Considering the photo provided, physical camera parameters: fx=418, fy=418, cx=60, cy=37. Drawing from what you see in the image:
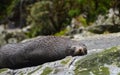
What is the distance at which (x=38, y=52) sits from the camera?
19.6ft

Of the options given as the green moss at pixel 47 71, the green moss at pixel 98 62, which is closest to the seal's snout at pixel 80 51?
the green moss at pixel 98 62

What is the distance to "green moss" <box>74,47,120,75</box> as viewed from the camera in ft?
15.8

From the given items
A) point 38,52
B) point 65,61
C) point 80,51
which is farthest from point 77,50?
point 38,52

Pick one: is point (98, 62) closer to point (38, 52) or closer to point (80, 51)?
point (80, 51)

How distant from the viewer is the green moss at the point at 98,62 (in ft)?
15.8

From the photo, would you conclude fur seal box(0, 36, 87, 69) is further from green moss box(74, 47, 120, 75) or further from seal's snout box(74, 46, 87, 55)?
green moss box(74, 47, 120, 75)

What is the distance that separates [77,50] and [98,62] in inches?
30.7

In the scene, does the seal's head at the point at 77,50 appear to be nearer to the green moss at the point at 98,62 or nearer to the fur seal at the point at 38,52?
the fur seal at the point at 38,52

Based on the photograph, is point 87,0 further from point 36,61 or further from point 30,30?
point 36,61

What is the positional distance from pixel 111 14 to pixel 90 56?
8.16 meters

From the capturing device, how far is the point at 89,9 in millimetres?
14242

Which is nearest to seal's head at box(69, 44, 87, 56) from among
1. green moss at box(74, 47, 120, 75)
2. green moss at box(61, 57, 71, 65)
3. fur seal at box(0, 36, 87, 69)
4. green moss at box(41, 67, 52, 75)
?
fur seal at box(0, 36, 87, 69)

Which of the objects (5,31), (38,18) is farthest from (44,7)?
(5,31)

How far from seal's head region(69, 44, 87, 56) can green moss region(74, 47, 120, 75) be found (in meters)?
0.39
